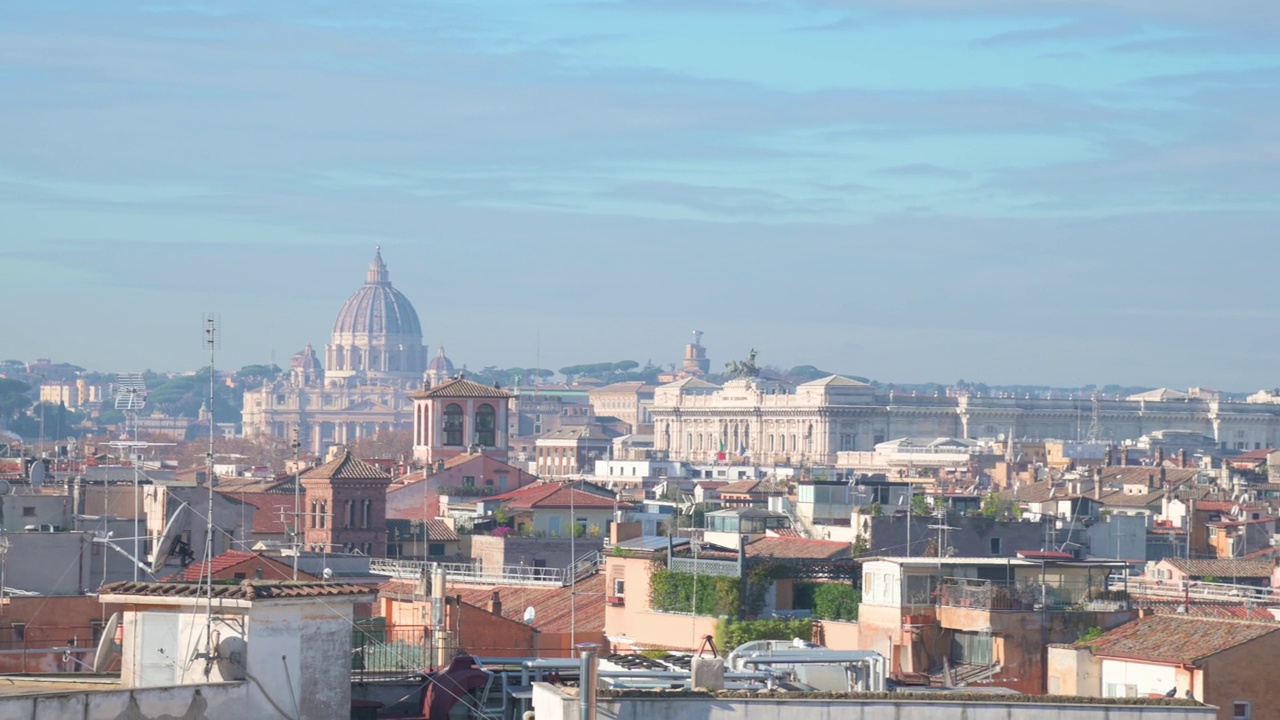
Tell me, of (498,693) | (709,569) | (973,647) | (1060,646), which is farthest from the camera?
(709,569)

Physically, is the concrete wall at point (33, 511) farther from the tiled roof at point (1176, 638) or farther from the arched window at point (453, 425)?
the arched window at point (453, 425)

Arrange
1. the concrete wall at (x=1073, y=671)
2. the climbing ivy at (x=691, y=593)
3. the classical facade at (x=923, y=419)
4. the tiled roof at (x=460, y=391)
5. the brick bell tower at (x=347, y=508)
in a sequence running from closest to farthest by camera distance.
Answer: the concrete wall at (x=1073, y=671)
the climbing ivy at (x=691, y=593)
the brick bell tower at (x=347, y=508)
the tiled roof at (x=460, y=391)
the classical facade at (x=923, y=419)

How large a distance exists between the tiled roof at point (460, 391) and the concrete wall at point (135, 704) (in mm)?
58356

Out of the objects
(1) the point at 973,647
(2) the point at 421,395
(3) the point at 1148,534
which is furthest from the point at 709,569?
(2) the point at 421,395

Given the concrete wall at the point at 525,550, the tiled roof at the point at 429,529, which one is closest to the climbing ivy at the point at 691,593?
the concrete wall at the point at 525,550

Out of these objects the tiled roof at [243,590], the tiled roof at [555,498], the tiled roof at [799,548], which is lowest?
the tiled roof at [555,498]

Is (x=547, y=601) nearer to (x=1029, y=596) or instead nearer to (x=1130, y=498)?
(x=1029, y=596)

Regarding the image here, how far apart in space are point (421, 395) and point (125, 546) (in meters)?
37.2

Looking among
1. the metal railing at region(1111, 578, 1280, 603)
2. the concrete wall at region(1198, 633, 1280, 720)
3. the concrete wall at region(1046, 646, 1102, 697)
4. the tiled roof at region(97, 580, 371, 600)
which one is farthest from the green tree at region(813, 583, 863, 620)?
the tiled roof at region(97, 580, 371, 600)

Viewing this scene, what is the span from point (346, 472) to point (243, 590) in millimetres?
41368

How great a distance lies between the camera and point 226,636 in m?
12.7

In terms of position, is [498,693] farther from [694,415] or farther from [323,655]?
[694,415]

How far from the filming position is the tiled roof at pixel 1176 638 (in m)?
19.0

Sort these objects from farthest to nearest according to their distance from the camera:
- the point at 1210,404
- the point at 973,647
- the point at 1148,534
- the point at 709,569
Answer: the point at 1210,404 < the point at 1148,534 < the point at 709,569 < the point at 973,647
